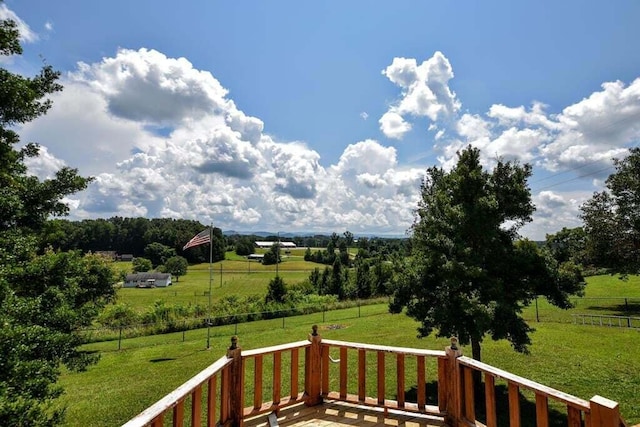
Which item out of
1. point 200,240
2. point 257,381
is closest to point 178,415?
point 257,381

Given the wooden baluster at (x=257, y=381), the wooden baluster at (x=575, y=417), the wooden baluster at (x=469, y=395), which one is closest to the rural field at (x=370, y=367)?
the wooden baluster at (x=469, y=395)

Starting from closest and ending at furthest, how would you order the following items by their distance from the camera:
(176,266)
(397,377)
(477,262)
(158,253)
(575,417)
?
(575,417) → (397,377) → (477,262) → (176,266) → (158,253)

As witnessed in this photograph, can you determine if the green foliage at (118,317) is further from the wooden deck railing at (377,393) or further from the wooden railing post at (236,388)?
the wooden railing post at (236,388)

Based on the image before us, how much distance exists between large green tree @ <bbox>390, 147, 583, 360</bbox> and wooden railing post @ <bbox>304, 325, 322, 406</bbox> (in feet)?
13.4

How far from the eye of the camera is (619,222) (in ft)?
68.6

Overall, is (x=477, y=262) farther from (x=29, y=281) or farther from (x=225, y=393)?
(x=29, y=281)

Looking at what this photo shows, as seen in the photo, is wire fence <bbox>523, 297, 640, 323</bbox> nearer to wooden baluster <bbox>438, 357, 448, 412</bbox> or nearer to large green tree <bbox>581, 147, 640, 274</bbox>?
large green tree <bbox>581, 147, 640, 274</bbox>

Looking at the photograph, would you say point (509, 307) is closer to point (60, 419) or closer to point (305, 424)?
point (305, 424)

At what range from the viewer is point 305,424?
4125mm

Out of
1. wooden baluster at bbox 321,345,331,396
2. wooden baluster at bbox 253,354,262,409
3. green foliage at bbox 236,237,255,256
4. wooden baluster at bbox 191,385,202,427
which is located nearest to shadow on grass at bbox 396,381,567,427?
wooden baluster at bbox 321,345,331,396

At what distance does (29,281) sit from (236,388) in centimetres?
598

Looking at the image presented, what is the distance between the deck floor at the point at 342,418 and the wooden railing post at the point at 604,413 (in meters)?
2.07

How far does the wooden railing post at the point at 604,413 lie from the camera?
2.19m

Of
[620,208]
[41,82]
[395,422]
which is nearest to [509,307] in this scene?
[395,422]
